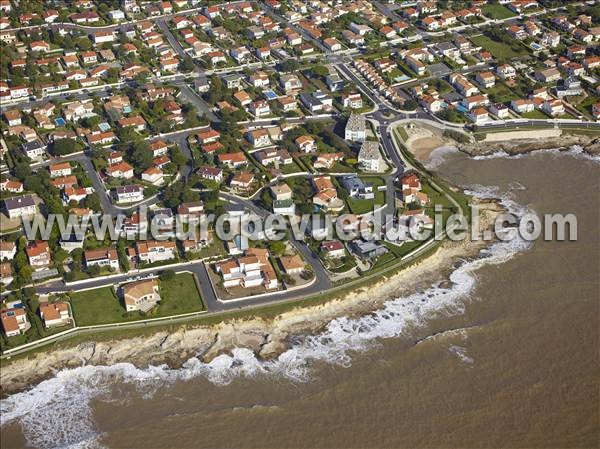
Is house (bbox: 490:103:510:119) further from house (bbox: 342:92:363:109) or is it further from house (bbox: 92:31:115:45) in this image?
house (bbox: 92:31:115:45)

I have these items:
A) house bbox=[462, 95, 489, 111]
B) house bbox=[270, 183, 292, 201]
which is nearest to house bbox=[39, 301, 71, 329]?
house bbox=[270, 183, 292, 201]

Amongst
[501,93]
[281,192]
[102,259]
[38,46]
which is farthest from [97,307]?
[38,46]

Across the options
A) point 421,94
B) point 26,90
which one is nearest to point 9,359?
point 26,90

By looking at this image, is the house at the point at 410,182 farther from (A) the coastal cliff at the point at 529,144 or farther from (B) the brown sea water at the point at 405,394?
(B) the brown sea water at the point at 405,394

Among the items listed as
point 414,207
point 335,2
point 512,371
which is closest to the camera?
point 512,371

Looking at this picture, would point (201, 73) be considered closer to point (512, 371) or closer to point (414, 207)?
point (414, 207)

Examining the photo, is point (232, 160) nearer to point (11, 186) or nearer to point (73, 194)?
point (73, 194)
